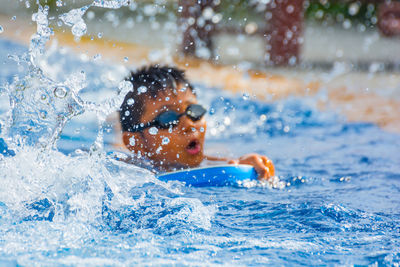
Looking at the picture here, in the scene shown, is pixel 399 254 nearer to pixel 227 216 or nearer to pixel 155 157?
pixel 227 216

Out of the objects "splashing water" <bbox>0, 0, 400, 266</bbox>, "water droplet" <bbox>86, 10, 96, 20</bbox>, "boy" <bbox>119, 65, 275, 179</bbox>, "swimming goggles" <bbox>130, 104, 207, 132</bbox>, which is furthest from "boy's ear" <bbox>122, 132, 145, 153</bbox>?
"water droplet" <bbox>86, 10, 96, 20</bbox>

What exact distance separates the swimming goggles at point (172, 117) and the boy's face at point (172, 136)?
0.02m

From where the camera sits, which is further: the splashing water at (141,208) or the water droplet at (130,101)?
the water droplet at (130,101)

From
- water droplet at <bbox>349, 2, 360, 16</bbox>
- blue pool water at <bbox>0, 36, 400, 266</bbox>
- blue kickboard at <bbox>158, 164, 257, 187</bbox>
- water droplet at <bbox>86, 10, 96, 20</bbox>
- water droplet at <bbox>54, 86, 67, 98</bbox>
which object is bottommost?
blue pool water at <bbox>0, 36, 400, 266</bbox>

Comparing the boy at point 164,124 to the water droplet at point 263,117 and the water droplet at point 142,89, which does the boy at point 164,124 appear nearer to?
Answer: the water droplet at point 142,89

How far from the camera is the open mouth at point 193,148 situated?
144 inches

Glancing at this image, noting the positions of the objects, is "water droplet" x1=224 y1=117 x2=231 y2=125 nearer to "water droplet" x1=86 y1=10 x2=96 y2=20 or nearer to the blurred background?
the blurred background

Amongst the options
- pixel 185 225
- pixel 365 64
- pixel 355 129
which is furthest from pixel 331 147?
pixel 365 64

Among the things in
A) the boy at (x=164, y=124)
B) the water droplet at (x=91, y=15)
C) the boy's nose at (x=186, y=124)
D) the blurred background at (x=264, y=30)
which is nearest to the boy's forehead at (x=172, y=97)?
the boy at (x=164, y=124)

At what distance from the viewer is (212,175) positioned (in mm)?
3424

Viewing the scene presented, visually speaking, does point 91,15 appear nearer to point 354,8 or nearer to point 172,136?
point 354,8

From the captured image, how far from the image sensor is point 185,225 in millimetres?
2656

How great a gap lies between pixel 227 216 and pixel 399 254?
0.88 meters

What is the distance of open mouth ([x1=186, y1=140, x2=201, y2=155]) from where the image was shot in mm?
3670
